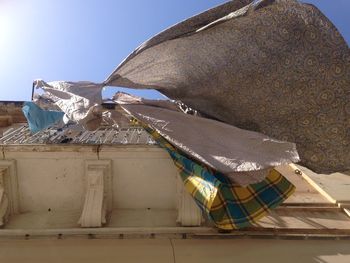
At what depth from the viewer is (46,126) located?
5336 millimetres

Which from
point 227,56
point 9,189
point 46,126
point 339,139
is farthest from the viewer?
point 46,126

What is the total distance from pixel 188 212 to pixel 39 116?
2.37 meters

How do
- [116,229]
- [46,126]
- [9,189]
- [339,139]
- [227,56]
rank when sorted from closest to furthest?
[339,139], [227,56], [116,229], [9,189], [46,126]

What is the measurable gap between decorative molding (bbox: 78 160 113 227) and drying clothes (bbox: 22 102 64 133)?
79 cm

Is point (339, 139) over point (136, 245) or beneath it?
over

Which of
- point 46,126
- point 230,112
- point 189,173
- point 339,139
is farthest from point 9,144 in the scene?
point 339,139

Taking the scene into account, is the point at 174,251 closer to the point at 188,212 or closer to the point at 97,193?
the point at 188,212

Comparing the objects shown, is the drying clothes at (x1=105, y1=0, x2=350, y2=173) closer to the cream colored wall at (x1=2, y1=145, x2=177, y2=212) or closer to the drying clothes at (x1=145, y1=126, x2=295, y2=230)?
the drying clothes at (x1=145, y1=126, x2=295, y2=230)

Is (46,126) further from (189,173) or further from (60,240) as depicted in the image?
(189,173)

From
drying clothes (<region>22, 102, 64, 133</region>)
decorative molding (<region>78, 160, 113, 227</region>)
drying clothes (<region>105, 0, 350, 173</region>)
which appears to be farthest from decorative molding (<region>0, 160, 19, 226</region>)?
drying clothes (<region>105, 0, 350, 173</region>)

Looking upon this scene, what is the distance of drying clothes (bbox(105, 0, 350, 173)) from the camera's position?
3.84 meters

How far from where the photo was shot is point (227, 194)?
392 centimetres

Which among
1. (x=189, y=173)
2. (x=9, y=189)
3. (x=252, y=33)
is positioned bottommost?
(x=9, y=189)

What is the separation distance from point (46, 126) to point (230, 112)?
2.57 metres
